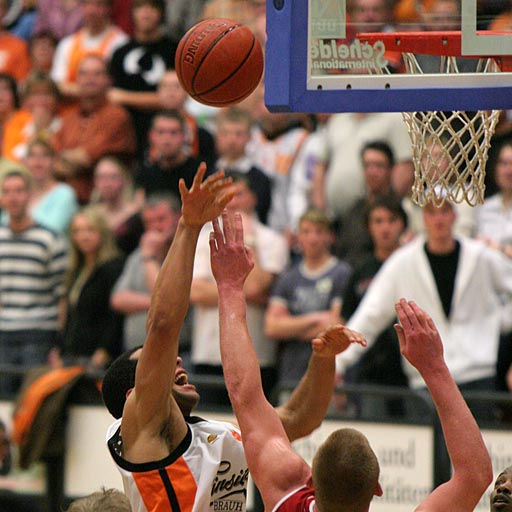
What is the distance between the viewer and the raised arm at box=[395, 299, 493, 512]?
385cm

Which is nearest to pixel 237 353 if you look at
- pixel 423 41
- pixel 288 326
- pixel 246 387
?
pixel 246 387

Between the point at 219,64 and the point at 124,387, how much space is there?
1434 millimetres

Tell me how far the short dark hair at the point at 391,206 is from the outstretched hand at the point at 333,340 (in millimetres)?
3652

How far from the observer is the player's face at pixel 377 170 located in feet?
29.4

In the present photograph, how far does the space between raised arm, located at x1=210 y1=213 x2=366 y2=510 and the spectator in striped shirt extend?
5.61m

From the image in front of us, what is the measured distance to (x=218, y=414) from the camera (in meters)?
8.27

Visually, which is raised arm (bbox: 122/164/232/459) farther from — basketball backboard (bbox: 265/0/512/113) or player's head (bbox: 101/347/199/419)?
basketball backboard (bbox: 265/0/512/113)

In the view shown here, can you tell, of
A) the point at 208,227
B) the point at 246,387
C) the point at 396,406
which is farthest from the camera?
the point at 208,227


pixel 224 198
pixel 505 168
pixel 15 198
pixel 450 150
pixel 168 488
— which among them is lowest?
pixel 168 488

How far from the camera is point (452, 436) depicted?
12.7ft

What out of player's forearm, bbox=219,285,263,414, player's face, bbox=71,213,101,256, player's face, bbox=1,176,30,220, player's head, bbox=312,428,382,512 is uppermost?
player's face, bbox=1,176,30,220

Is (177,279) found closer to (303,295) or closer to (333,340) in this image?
(333,340)

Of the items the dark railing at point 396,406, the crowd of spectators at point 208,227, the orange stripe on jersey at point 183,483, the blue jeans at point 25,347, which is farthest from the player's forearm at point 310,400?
the blue jeans at point 25,347

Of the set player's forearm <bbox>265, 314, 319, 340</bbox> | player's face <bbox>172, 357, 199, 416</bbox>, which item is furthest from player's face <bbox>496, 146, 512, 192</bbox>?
player's face <bbox>172, 357, 199, 416</bbox>
